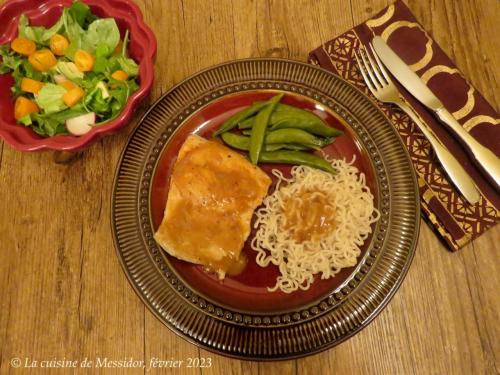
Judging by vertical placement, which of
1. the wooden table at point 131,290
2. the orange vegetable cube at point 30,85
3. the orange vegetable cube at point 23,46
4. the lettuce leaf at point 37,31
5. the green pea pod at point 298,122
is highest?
the green pea pod at point 298,122

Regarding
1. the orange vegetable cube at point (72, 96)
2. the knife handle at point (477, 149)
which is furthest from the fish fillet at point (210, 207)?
the knife handle at point (477, 149)

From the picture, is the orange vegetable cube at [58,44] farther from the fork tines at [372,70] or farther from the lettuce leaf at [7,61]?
the fork tines at [372,70]

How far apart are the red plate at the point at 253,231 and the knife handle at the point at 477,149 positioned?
514 millimetres

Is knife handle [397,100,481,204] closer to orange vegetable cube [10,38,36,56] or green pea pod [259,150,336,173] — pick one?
green pea pod [259,150,336,173]

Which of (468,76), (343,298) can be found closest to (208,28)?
(468,76)

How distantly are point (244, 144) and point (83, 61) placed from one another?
102 cm

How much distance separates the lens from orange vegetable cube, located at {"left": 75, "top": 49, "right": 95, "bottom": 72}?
2.28 meters

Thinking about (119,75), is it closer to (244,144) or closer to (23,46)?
(23,46)

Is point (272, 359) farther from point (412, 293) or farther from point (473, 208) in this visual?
point (473, 208)

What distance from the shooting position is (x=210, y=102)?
253 cm

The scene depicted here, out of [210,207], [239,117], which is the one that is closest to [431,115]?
[239,117]

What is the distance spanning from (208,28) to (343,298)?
197 centimetres

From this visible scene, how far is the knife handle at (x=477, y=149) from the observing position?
2.28m

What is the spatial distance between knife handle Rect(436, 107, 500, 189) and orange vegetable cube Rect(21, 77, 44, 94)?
2.31 m
